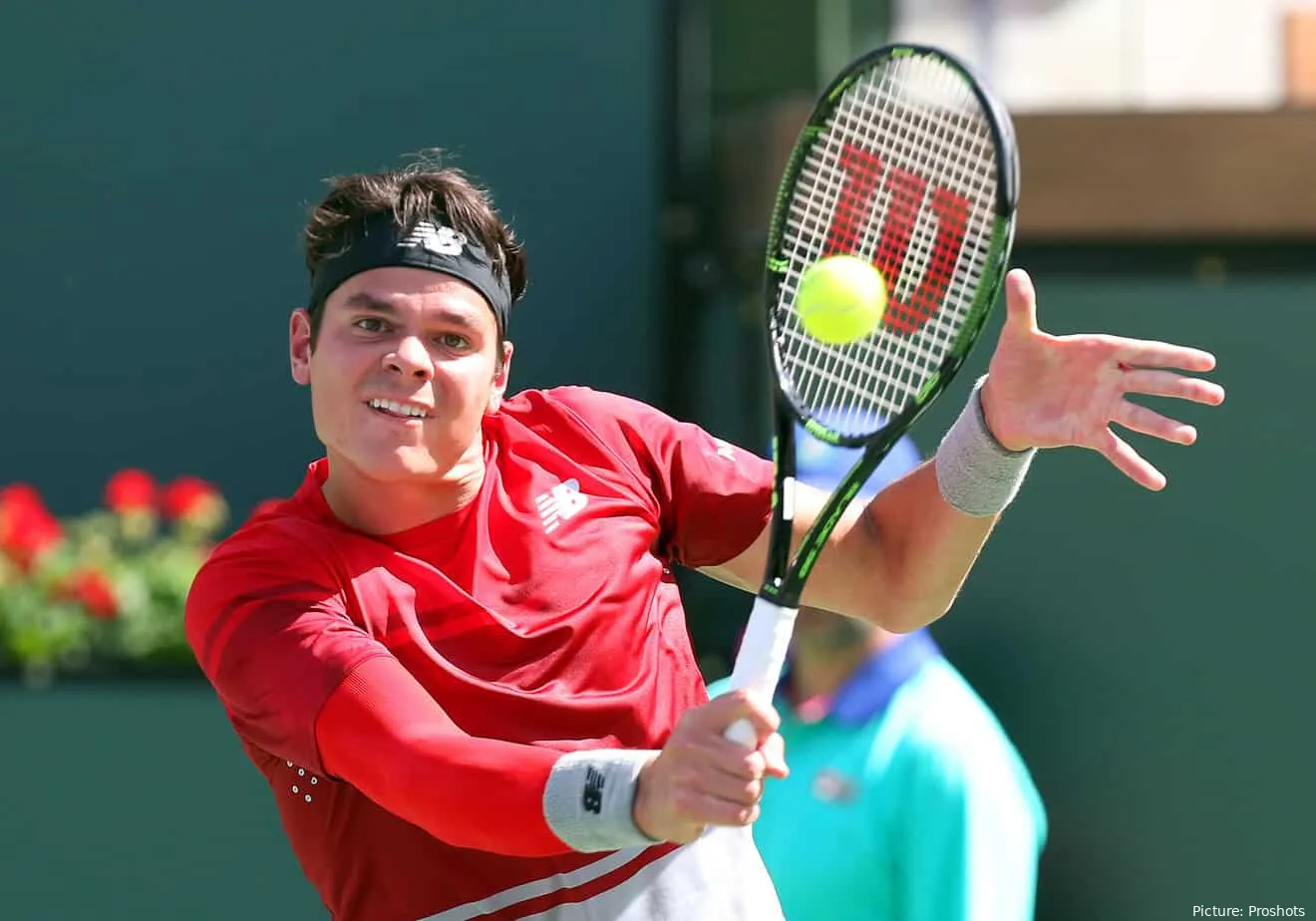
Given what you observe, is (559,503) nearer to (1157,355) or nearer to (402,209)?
(402,209)

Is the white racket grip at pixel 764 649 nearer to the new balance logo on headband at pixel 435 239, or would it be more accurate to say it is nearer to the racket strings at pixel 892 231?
the racket strings at pixel 892 231

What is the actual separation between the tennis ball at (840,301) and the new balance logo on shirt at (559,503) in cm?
37

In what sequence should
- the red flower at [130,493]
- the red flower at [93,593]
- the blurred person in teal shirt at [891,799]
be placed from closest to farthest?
1. the blurred person in teal shirt at [891,799]
2. the red flower at [93,593]
3. the red flower at [130,493]

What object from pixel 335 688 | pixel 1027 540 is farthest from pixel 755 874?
pixel 1027 540

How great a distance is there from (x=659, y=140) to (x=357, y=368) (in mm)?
4079

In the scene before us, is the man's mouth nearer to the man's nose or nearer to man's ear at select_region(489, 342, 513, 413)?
the man's nose

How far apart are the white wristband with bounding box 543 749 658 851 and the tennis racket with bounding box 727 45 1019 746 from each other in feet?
0.96

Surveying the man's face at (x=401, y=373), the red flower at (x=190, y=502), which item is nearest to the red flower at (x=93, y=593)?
the red flower at (x=190, y=502)

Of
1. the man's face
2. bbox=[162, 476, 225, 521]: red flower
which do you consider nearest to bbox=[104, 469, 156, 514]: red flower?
bbox=[162, 476, 225, 521]: red flower

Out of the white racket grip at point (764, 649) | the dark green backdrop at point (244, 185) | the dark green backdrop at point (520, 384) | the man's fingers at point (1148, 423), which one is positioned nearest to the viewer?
the white racket grip at point (764, 649)

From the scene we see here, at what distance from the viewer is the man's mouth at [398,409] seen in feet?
8.52

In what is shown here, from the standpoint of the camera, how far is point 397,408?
2.60m

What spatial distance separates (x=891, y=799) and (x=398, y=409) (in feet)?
4.96

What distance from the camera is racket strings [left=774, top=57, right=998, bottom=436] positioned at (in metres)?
2.72
